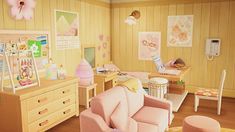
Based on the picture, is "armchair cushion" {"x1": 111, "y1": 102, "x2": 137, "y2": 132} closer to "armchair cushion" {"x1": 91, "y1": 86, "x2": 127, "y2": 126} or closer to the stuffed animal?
"armchair cushion" {"x1": 91, "y1": 86, "x2": 127, "y2": 126}

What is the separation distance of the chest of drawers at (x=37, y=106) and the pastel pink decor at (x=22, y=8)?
1.07m

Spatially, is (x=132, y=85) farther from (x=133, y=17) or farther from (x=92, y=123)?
(x=133, y=17)

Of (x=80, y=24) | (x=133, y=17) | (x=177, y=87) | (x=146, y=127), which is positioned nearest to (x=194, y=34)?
(x=177, y=87)

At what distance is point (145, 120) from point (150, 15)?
140 inches

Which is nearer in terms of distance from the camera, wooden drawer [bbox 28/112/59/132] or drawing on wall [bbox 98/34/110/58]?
wooden drawer [bbox 28/112/59/132]

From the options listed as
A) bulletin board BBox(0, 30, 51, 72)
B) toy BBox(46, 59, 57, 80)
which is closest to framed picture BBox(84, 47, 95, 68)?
bulletin board BBox(0, 30, 51, 72)

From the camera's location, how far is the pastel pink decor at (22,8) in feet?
10.8

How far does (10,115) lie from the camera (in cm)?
293

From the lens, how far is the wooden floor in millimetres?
3639

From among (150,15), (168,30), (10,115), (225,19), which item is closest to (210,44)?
(225,19)

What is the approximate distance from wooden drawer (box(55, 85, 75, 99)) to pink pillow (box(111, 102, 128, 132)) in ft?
4.01

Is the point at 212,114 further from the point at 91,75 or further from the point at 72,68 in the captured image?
the point at 72,68

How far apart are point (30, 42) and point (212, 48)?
159 inches

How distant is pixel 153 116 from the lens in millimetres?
3043
